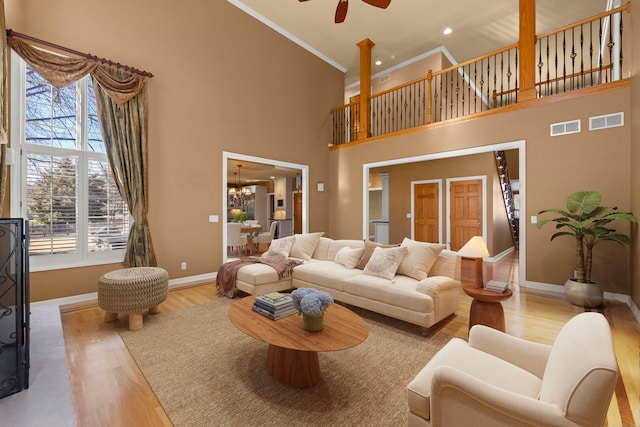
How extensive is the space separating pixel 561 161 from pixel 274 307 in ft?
15.0

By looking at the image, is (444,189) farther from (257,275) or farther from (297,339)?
(297,339)

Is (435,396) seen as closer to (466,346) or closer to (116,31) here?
(466,346)

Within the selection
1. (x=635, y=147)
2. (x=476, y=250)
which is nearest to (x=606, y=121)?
(x=635, y=147)

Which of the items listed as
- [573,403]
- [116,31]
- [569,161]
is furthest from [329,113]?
[573,403]

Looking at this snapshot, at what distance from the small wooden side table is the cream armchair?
101 centimetres

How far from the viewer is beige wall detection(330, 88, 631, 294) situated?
3637 mm

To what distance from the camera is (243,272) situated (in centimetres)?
375

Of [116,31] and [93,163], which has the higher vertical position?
[116,31]

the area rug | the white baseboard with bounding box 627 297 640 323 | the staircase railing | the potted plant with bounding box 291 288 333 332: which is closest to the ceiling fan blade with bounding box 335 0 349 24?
the potted plant with bounding box 291 288 333 332

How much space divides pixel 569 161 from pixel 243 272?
4898mm

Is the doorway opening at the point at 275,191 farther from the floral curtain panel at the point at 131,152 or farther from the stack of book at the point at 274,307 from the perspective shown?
the stack of book at the point at 274,307

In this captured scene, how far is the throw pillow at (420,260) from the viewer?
3.16 m

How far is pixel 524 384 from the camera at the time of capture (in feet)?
4.24

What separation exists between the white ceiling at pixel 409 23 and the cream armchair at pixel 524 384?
607 centimetres
